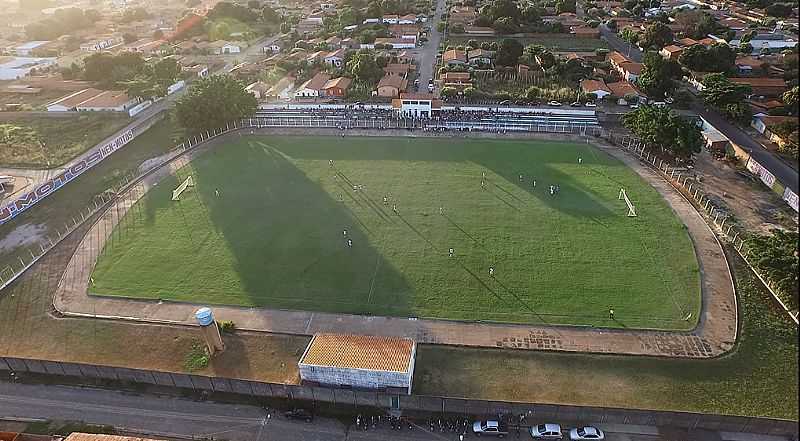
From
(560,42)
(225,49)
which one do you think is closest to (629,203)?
(560,42)

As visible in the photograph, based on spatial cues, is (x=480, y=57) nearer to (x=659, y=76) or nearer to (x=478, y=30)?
(x=478, y=30)

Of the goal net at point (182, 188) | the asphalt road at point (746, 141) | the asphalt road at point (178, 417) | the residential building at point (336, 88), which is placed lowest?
the asphalt road at point (178, 417)

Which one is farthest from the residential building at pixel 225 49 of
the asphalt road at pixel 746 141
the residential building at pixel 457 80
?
the asphalt road at pixel 746 141

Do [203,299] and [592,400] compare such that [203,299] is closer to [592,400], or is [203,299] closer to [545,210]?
[592,400]

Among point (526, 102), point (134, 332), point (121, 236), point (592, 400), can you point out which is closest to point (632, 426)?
point (592, 400)

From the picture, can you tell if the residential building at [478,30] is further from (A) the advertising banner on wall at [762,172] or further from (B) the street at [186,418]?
(B) the street at [186,418]
